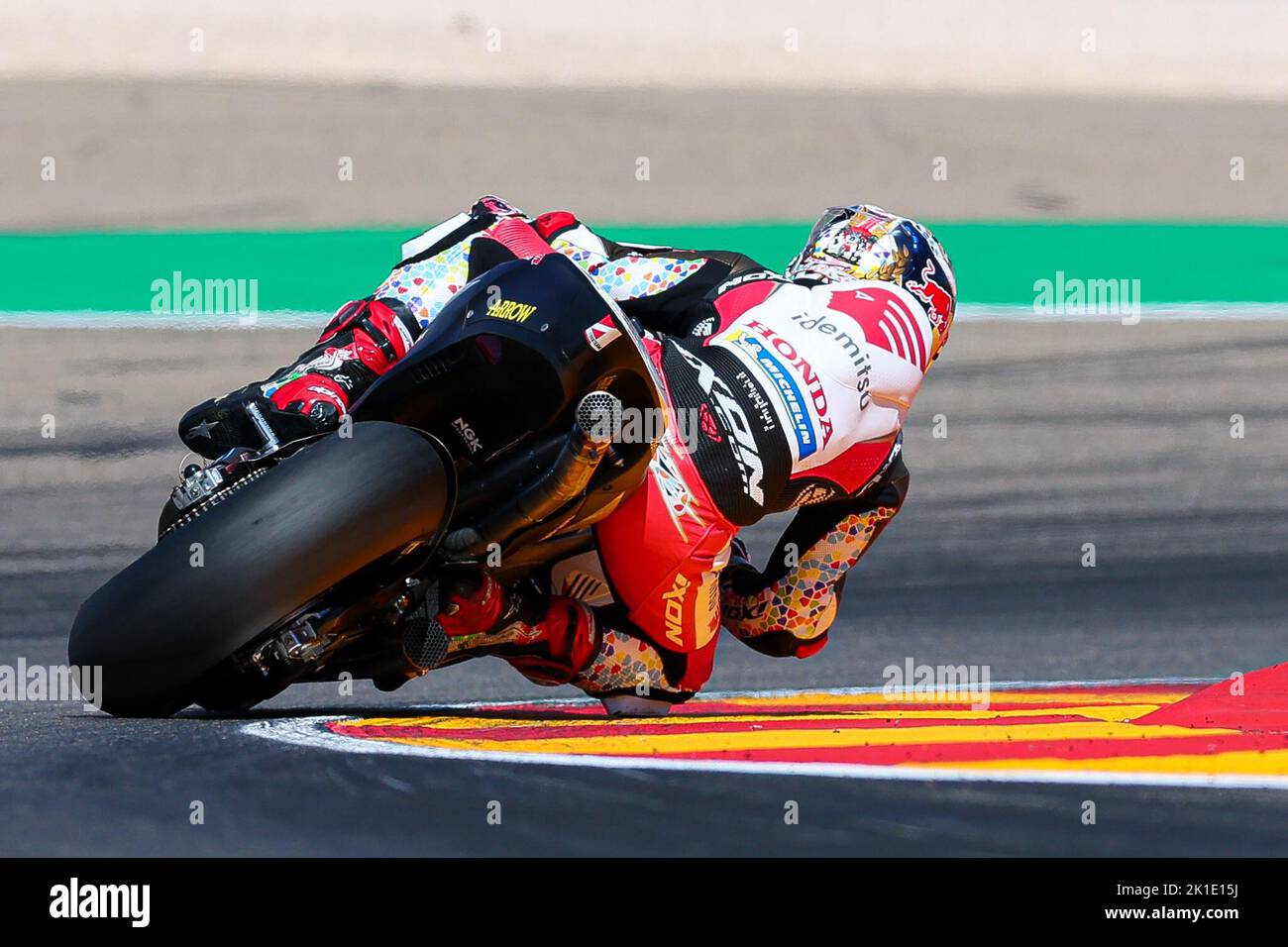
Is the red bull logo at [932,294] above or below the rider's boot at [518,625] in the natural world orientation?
above

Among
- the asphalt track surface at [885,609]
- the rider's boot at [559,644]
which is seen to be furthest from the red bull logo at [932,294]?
the asphalt track surface at [885,609]

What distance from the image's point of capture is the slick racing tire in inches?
98.1

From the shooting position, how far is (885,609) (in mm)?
5488

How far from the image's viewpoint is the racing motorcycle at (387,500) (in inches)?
98.8

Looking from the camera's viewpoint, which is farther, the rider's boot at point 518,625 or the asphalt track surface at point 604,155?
the asphalt track surface at point 604,155

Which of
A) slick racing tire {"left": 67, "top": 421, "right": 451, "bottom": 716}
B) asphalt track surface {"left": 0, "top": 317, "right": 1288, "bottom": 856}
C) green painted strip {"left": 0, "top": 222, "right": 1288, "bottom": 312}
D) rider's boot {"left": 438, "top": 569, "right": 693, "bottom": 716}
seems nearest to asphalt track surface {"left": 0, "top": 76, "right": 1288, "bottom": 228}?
green painted strip {"left": 0, "top": 222, "right": 1288, "bottom": 312}

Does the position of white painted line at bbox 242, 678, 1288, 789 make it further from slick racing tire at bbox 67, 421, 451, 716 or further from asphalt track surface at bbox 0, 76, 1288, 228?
asphalt track surface at bbox 0, 76, 1288, 228

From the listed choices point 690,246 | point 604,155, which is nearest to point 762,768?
point 690,246

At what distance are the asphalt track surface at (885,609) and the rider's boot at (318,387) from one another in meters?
0.48

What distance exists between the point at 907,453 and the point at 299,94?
13.5ft

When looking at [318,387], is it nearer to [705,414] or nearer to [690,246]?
[705,414]

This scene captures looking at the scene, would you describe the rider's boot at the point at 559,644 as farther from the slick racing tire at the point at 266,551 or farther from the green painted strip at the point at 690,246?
the green painted strip at the point at 690,246

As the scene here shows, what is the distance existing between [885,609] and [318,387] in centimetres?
291
